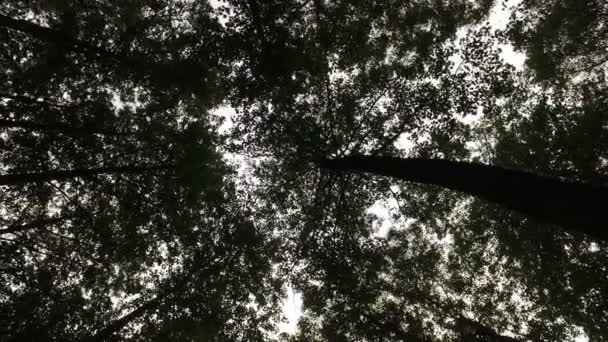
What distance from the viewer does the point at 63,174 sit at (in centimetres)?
886

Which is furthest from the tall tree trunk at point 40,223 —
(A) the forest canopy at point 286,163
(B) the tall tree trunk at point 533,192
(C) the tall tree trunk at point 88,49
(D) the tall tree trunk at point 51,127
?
(B) the tall tree trunk at point 533,192

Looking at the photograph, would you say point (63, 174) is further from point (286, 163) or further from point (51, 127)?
point (286, 163)

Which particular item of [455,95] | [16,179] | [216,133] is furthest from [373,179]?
[16,179]

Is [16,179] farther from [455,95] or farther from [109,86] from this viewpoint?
[455,95]

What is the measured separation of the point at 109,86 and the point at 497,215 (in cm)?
1377

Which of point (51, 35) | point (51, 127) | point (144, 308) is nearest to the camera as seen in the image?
point (51, 35)

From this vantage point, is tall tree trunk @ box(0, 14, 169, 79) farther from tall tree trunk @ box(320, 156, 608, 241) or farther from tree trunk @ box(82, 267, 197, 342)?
tall tree trunk @ box(320, 156, 608, 241)

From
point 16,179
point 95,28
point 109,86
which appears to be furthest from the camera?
point 109,86

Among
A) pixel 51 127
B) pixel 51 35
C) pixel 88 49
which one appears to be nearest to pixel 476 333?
pixel 51 127

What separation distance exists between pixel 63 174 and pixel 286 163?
7138mm

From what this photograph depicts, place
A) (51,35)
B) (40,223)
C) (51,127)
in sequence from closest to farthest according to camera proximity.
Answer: (51,35), (51,127), (40,223)

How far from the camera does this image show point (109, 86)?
11289 mm

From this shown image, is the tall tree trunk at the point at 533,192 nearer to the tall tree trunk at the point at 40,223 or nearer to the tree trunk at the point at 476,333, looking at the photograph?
the tree trunk at the point at 476,333

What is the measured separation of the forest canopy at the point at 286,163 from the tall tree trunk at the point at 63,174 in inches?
2.0
